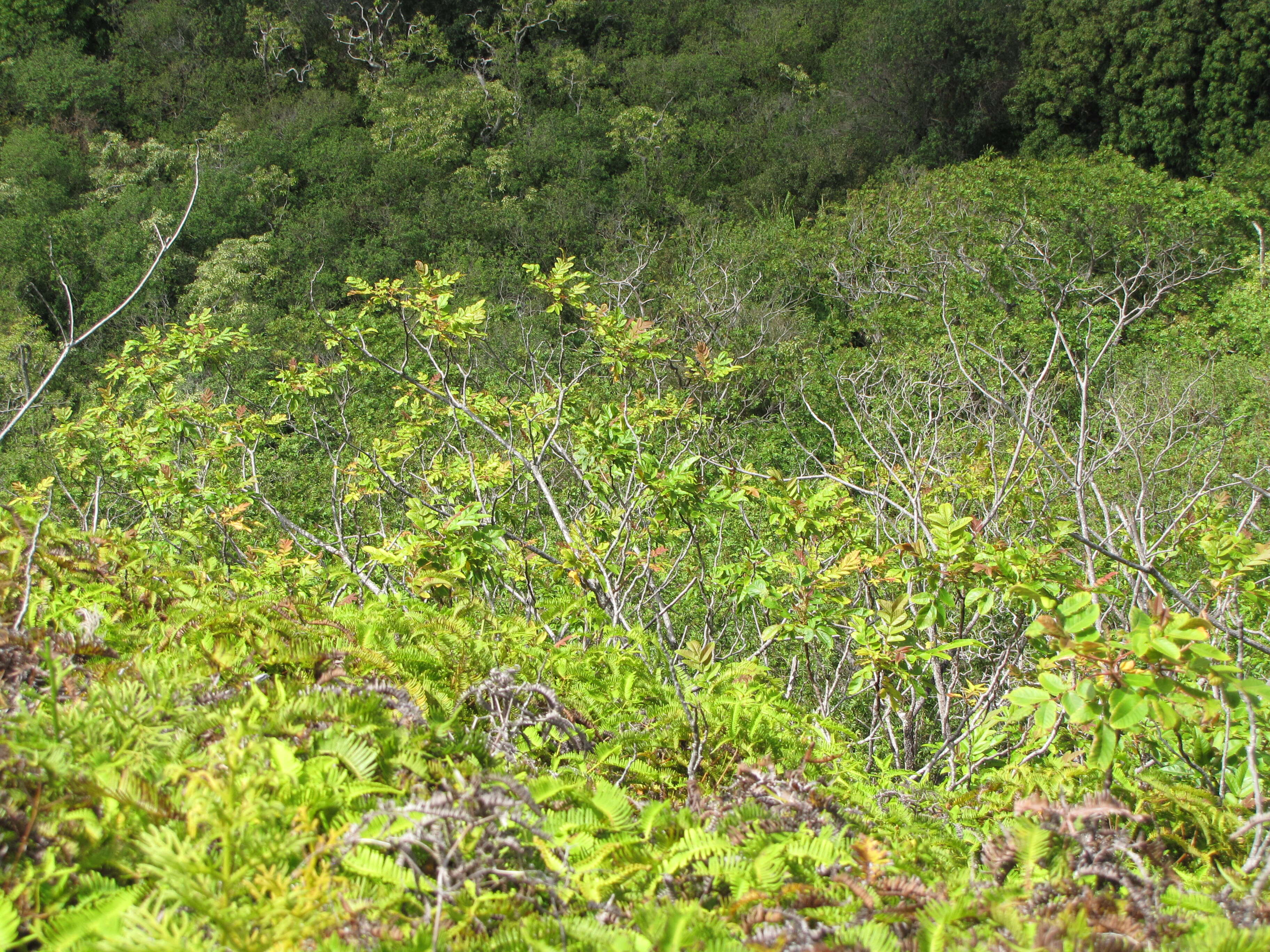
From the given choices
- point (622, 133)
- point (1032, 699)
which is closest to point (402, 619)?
point (1032, 699)

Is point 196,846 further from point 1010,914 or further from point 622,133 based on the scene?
point 622,133

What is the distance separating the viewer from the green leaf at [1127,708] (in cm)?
129

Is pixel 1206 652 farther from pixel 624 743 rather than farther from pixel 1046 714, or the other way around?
pixel 624 743

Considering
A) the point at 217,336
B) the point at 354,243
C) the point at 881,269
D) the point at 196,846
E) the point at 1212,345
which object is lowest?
the point at 1212,345

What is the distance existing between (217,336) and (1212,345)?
13.3 m

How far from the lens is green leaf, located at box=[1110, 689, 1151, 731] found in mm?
1289

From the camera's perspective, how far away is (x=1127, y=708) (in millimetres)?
1308

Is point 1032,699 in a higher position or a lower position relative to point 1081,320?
higher

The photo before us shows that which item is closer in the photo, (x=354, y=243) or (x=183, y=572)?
(x=183, y=572)

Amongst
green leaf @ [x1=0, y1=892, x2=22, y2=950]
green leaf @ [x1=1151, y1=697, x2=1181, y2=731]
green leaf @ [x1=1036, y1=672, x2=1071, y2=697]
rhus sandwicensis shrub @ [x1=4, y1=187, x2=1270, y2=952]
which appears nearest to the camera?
green leaf @ [x1=0, y1=892, x2=22, y2=950]

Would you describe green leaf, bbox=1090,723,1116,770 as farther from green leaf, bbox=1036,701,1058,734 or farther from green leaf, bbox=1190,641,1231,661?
green leaf, bbox=1190,641,1231,661

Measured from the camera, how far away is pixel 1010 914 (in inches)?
37.7

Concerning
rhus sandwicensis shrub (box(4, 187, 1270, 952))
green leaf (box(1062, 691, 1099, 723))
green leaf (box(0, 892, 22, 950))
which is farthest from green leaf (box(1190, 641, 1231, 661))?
green leaf (box(0, 892, 22, 950))

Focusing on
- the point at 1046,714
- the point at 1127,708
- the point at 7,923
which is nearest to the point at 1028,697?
the point at 1046,714
